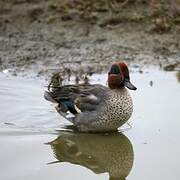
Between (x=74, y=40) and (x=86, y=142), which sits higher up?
(x=74, y=40)

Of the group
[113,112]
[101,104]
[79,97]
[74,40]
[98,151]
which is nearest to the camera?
[98,151]

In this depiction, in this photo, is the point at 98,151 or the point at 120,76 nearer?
the point at 98,151

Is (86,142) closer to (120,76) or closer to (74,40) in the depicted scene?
(120,76)

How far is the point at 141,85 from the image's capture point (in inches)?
370

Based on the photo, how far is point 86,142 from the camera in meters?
7.58

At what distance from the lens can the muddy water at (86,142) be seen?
21.5 ft

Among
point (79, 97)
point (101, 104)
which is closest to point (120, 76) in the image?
point (101, 104)

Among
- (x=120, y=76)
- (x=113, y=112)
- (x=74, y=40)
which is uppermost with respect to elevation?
(x=74, y=40)

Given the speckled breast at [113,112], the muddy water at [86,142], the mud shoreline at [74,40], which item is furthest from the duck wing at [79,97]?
the mud shoreline at [74,40]

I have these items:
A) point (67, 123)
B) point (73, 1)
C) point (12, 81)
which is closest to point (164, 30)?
point (73, 1)

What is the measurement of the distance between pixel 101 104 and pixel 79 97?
31cm

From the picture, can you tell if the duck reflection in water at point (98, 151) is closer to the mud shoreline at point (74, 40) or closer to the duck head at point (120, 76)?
the duck head at point (120, 76)

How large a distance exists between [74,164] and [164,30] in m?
5.25

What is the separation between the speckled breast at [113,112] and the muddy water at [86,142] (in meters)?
0.14
